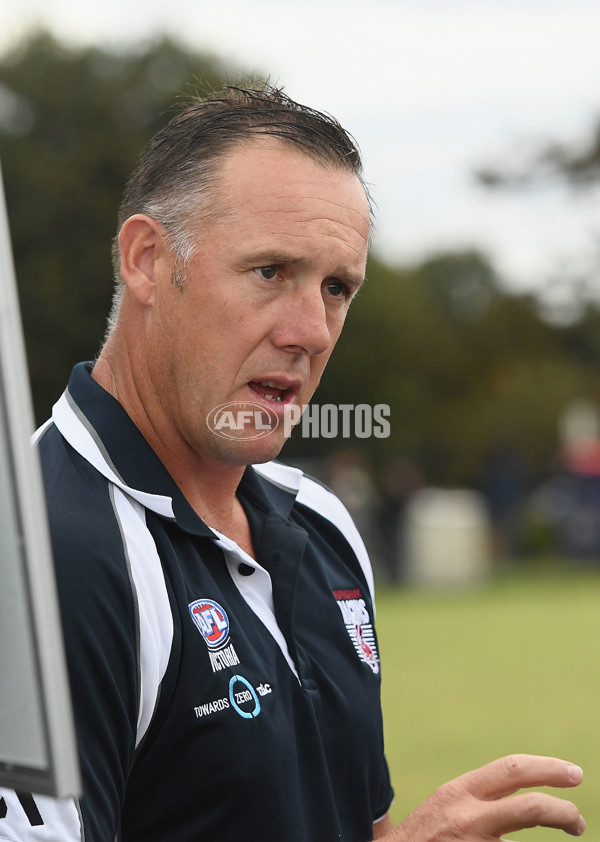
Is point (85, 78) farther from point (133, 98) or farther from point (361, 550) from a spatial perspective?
point (361, 550)

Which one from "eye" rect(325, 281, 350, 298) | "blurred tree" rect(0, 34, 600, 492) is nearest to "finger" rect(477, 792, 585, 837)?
"eye" rect(325, 281, 350, 298)

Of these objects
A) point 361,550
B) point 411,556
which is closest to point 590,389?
point 411,556

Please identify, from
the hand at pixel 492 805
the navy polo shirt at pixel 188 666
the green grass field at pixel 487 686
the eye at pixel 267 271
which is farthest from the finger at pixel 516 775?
the green grass field at pixel 487 686

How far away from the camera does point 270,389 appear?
2355 millimetres

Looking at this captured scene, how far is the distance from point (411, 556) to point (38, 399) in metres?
11.9

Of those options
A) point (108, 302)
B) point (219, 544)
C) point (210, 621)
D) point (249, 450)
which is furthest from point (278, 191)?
point (108, 302)

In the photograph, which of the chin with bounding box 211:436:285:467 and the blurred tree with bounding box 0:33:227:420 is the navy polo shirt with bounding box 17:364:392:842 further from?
the blurred tree with bounding box 0:33:227:420

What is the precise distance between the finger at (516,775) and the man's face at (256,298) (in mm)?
713

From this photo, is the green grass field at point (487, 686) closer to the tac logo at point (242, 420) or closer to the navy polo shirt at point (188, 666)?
the navy polo shirt at point (188, 666)

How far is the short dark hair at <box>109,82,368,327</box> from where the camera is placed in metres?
2.27

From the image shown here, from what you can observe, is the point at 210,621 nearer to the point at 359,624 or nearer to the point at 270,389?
the point at 270,389

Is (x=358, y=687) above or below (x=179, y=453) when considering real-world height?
below

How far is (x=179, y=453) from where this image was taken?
7.88ft

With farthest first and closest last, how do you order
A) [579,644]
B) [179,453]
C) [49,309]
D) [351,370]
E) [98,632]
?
[351,370], [49,309], [579,644], [179,453], [98,632]
